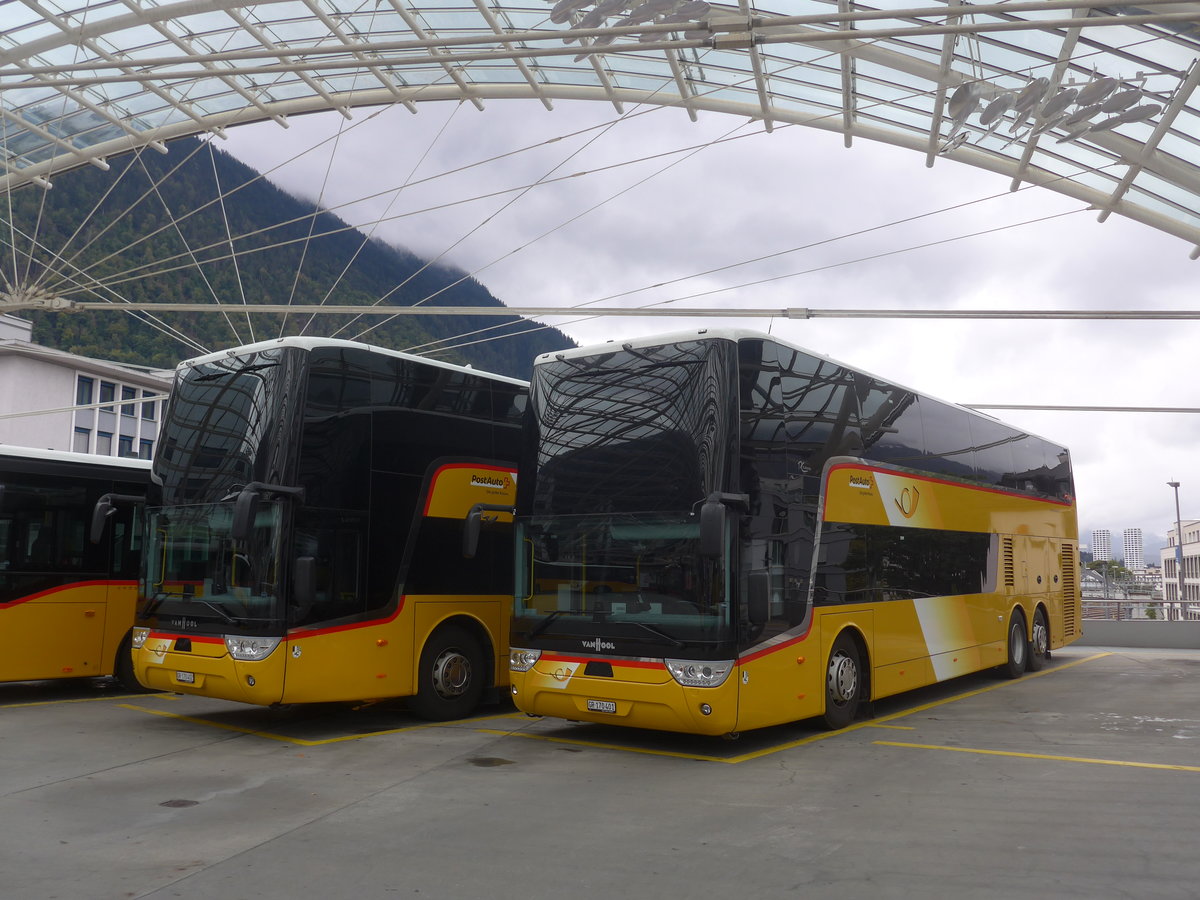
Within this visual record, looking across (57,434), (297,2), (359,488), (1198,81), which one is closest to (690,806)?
(359,488)

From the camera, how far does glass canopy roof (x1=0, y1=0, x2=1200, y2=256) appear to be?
14570 mm

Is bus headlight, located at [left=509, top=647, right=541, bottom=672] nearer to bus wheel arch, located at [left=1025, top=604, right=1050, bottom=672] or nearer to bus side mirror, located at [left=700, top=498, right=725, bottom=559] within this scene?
bus side mirror, located at [left=700, top=498, right=725, bottom=559]

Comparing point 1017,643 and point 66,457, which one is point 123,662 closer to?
point 66,457

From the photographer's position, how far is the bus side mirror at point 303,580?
32.5 feet

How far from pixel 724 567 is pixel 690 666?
91cm

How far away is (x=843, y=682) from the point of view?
1099 centimetres

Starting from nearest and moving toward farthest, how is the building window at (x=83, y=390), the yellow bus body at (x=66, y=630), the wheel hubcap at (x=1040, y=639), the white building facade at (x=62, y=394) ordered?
the yellow bus body at (x=66, y=630) < the wheel hubcap at (x=1040, y=639) < the white building facade at (x=62, y=394) < the building window at (x=83, y=390)

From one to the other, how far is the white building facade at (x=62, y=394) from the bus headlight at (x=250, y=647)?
46714mm

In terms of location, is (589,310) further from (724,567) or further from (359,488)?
(724,567)

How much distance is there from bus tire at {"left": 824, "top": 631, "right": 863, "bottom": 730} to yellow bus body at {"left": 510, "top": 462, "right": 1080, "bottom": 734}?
0.52 ft

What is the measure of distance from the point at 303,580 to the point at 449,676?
8.44 feet

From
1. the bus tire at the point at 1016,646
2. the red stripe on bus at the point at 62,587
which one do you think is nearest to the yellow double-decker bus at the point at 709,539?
the bus tire at the point at 1016,646

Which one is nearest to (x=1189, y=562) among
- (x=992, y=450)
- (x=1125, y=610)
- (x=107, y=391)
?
(x=1125, y=610)

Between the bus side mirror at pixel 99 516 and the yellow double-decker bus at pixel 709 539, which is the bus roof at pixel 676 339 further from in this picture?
the bus side mirror at pixel 99 516
